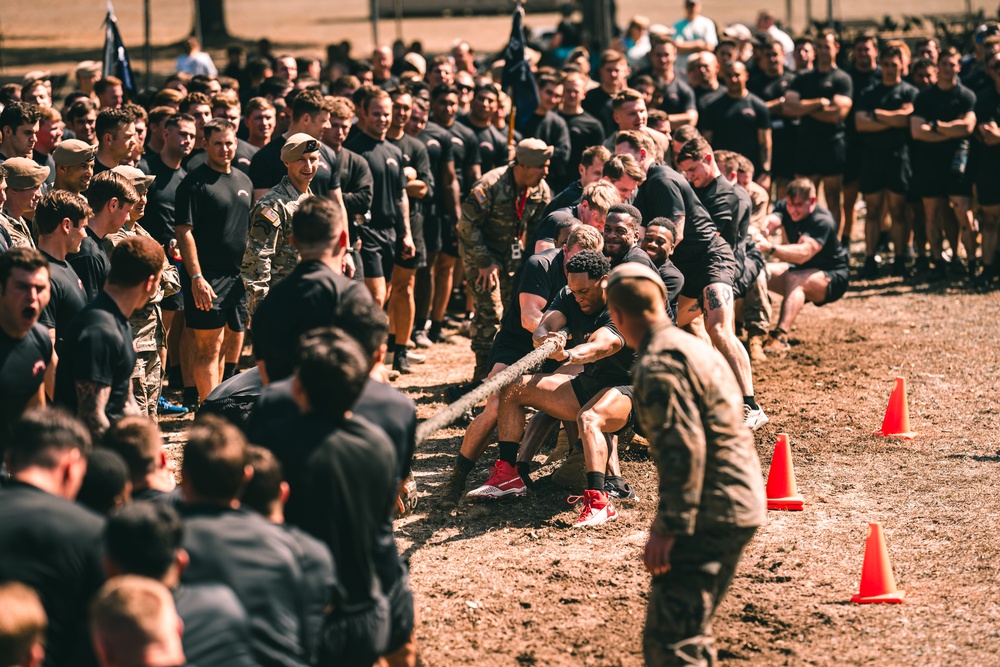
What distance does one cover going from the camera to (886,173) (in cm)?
1479

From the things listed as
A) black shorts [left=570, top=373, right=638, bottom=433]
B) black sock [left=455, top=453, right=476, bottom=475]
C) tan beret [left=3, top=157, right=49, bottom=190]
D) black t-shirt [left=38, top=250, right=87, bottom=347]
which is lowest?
black sock [left=455, top=453, right=476, bottom=475]

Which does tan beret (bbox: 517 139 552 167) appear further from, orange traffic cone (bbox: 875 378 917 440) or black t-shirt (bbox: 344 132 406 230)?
orange traffic cone (bbox: 875 378 917 440)

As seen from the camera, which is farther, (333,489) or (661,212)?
(661,212)

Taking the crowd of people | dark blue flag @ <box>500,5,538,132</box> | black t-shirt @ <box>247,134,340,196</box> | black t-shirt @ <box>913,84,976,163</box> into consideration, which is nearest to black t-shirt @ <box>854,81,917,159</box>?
the crowd of people

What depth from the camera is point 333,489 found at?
4422 mm

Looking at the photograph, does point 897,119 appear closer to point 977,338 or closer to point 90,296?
point 977,338

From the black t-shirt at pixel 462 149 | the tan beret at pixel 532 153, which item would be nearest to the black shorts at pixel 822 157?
the black t-shirt at pixel 462 149

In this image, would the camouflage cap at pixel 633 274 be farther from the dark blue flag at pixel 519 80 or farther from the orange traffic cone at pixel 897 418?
the dark blue flag at pixel 519 80

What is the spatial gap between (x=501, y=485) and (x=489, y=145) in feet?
17.9

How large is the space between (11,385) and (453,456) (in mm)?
4125

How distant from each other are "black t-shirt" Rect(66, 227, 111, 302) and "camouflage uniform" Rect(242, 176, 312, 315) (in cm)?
138

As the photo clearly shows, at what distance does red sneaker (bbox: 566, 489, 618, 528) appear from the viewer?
774cm

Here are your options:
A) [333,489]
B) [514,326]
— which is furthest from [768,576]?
[333,489]

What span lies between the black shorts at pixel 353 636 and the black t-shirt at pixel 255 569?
1.55 ft
